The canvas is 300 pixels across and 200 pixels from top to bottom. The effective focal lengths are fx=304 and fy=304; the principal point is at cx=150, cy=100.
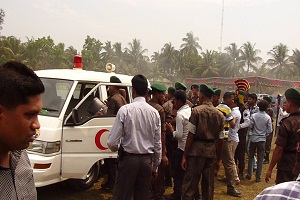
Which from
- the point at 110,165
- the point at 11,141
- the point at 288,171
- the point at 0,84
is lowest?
the point at 110,165

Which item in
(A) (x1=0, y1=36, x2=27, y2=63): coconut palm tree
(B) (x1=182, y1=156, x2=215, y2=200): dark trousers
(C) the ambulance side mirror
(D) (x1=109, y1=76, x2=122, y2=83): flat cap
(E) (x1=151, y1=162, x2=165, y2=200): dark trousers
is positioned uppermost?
(A) (x1=0, y1=36, x2=27, y2=63): coconut palm tree

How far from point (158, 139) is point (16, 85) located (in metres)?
2.86

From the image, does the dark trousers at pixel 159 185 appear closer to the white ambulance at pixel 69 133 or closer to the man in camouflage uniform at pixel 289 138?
the white ambulance at pixel 69 133

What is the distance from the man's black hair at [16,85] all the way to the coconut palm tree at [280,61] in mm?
60395

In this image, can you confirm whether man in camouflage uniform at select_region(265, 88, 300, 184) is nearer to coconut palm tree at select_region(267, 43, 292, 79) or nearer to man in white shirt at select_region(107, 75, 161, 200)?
man in white shirt at select_region(107, 75, 161, 200)

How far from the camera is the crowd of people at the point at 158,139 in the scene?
4.34 ft

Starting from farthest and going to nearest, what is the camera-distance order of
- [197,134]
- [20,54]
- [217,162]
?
[20,54], [217,162], [197,134]

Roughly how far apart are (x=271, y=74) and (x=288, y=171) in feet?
190

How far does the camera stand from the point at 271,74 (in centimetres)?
5784

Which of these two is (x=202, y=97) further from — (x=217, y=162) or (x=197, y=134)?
(x=217, y=162)

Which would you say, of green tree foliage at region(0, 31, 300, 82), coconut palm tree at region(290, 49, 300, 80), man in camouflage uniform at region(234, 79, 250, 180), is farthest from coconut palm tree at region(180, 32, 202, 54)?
man in camouflage uniform at region(234, 79, 250, 180)

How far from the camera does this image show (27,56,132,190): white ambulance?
434cm

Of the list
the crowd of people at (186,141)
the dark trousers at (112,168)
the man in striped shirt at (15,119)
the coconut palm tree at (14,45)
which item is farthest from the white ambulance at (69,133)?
the coconut palm tree at (14,45)

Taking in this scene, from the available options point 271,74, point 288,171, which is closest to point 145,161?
point 288,171
